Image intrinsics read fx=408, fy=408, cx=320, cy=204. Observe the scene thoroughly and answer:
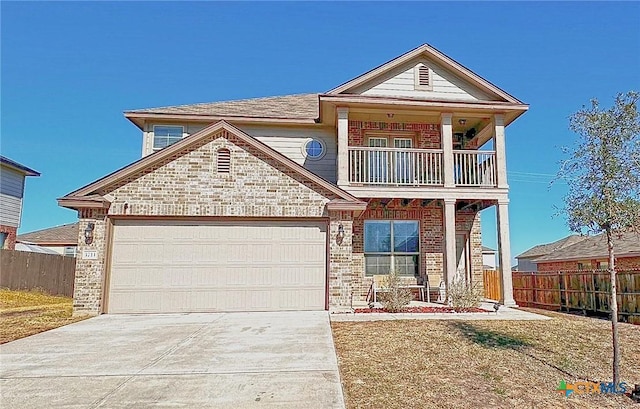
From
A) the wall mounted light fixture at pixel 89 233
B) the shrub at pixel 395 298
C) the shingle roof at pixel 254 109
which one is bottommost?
the shrub at pixel 395 298

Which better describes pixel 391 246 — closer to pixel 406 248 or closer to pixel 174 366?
pixel 406 248

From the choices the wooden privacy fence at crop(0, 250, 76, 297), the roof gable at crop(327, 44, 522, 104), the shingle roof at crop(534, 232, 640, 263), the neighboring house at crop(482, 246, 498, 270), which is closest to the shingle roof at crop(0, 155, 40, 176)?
the wooden privacy fence at crop(0, 250, 76, 297)

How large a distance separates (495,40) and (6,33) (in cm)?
1445

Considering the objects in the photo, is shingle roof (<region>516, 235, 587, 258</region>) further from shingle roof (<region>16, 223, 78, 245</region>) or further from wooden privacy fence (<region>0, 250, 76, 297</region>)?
shingle roof (<region>16, 223, 78, 245</region>)

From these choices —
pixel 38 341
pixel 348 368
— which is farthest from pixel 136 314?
pixel 348 368

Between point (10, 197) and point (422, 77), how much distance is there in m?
20.8

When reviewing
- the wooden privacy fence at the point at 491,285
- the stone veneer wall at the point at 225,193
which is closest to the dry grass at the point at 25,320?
the stone veneer wall at the point at 225,193

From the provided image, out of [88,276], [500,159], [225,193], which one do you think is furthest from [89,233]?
[500,159]

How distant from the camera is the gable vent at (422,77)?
12977 millimetres

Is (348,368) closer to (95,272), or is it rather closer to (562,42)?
(95,272)

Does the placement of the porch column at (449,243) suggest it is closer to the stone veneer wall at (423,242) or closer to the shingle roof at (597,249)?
the stone veneer wall at (423,242)

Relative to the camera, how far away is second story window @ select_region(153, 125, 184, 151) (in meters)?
13.7

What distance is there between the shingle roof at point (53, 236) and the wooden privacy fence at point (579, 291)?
29.1 m

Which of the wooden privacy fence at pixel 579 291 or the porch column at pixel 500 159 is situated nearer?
the wooden privacy fence at pixel 579 291
